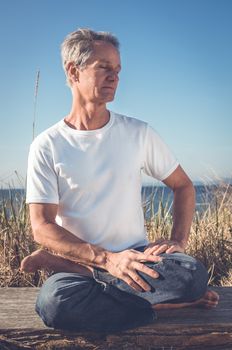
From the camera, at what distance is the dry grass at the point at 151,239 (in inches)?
118

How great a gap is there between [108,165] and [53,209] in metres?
0.29

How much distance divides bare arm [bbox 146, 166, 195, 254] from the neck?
40cm

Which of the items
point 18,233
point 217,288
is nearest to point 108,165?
point 217,288

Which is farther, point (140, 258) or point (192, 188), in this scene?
point (192, 188)

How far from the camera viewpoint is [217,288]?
249cm

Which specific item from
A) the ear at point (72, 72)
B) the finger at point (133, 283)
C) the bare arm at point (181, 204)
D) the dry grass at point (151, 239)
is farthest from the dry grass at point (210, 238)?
the ear at point (72, 72)

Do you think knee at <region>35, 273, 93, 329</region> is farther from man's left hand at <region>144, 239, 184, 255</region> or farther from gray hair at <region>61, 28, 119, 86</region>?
gray hair at <region>61, 28, 119, 86</region>

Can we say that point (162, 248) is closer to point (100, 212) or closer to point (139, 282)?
point (139, 282)

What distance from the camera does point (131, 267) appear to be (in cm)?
188

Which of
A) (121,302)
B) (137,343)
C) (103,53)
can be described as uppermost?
(103,53)

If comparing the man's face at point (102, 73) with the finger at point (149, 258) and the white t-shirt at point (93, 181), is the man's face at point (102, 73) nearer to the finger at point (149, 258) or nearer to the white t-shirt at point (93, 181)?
the white t-shirt at point (93, 181)

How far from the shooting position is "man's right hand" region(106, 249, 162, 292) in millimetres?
1867

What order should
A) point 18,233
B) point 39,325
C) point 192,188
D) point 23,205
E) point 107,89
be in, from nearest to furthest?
1. point 39,325
2. point 107,89
3. point 192,188
4. point 18,233
5. point 23,205

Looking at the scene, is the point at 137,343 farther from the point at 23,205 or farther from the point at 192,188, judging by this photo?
the point at 23,205
